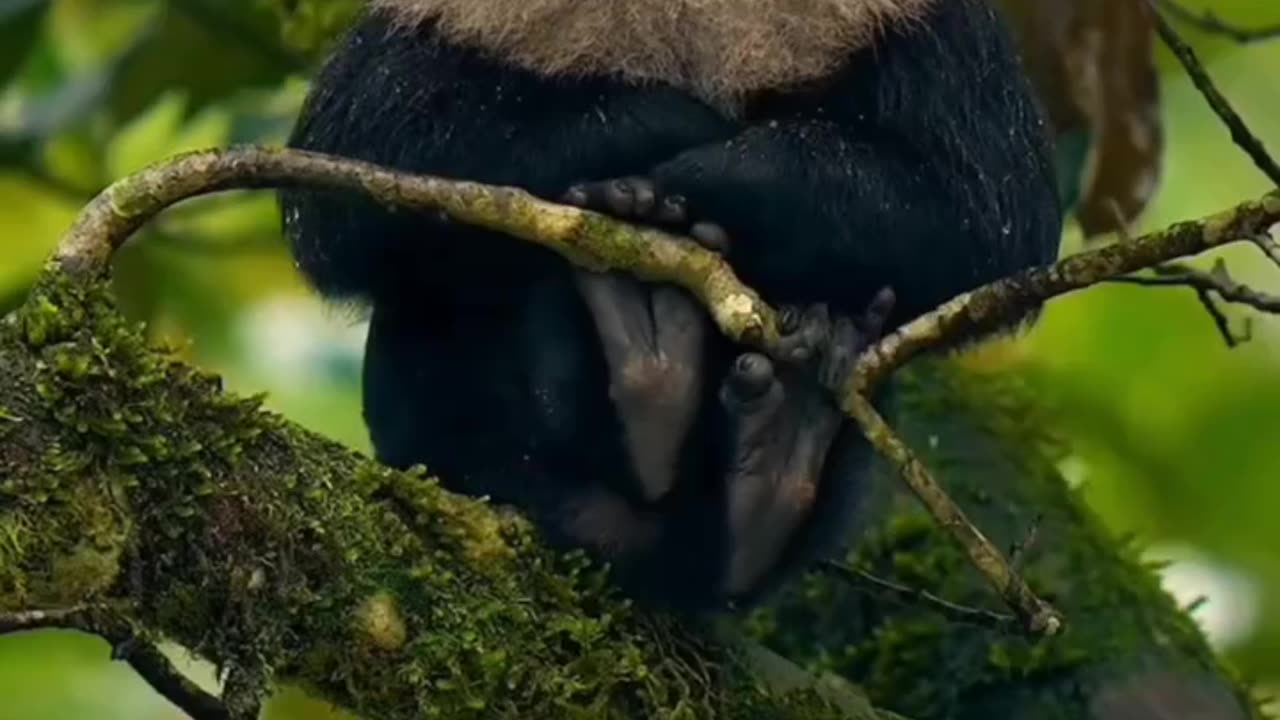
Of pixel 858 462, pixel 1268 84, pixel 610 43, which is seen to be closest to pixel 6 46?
pixel 610 43

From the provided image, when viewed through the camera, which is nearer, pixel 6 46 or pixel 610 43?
pixel 610 43

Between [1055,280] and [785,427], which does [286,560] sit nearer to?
[785,427]

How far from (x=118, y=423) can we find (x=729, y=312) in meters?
0.50

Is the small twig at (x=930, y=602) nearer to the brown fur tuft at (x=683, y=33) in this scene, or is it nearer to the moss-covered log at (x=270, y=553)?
the moss-covered log at (x=270, y=553)

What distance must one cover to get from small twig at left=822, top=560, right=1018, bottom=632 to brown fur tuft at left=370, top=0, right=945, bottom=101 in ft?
1.57

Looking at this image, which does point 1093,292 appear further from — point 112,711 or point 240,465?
point 240,465

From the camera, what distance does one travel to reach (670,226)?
2164 millimetres

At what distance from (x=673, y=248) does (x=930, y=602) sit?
0.48 m

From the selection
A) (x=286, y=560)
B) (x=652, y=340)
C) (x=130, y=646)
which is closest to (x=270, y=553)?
(x=286, y=560)

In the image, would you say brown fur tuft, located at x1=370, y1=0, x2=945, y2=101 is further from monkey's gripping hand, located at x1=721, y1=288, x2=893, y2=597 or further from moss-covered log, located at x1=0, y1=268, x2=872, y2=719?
moss-covered log, located at x1=0, y1=268, x2=872, y2=719

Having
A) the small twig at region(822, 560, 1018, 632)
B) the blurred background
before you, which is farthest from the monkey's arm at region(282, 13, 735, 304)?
the blurred background

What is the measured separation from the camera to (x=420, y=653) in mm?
2037

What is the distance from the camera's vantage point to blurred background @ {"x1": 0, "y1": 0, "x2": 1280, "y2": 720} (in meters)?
3.58

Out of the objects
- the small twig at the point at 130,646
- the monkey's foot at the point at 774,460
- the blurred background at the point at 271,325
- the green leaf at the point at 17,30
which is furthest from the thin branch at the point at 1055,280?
the green leaf at the point at 17,30
